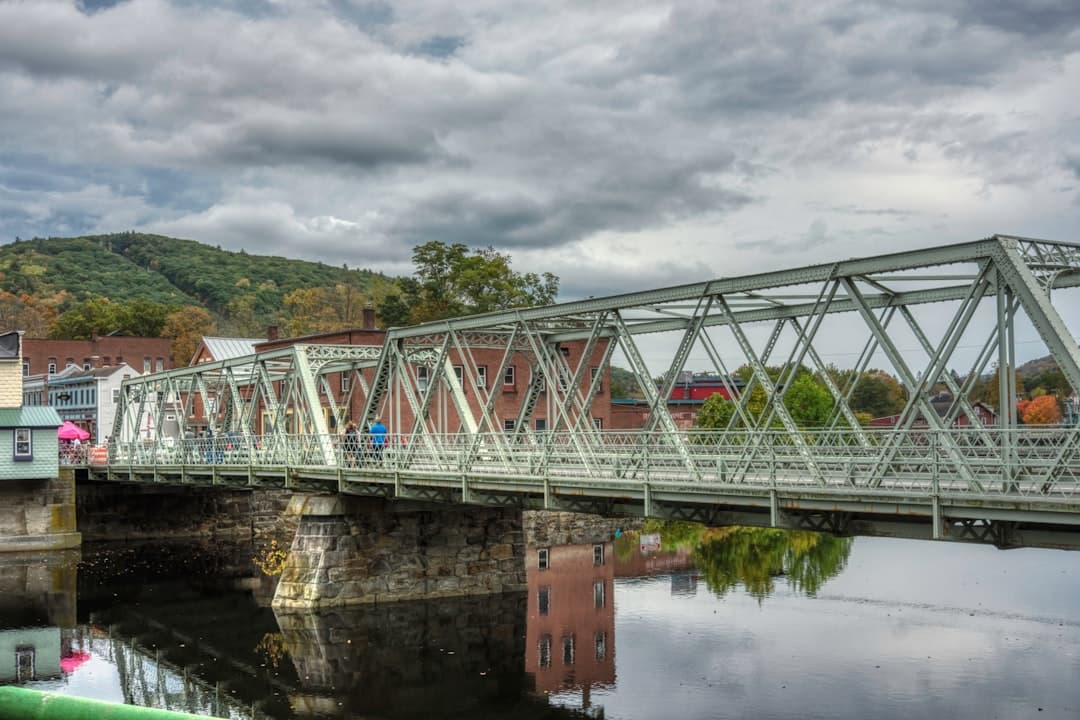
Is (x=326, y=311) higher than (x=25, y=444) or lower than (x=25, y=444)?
higher

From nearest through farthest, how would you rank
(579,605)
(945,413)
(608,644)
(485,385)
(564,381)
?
(608,644) < (564,381) < (945,413) < (579,605) < (485,385)

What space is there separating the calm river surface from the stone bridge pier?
2.20ft

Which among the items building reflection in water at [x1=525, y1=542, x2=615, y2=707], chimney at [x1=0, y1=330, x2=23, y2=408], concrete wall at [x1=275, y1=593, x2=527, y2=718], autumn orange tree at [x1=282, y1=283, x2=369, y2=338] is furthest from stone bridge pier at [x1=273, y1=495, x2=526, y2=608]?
autumn orange tree at [x1=282, y1=283, x2=369, y2=338]

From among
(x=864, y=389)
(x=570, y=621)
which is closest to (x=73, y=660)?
(x=570, y=621)

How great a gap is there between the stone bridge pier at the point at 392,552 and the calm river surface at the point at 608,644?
2.20 ft

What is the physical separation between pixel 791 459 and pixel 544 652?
417 inches

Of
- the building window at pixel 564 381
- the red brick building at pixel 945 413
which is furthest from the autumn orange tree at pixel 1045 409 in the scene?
the building window at pixel 564 381

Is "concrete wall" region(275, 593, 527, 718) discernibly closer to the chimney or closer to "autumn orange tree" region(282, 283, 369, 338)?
the chimney

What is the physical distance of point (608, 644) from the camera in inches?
1061

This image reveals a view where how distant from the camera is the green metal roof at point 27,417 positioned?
4619 centimetres

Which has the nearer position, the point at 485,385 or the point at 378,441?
the point at 378,441

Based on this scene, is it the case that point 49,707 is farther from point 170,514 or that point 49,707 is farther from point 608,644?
point 170,514

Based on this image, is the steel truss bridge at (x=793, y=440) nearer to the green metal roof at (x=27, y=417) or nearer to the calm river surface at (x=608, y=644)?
the calm river surface at (x=608, y=644)

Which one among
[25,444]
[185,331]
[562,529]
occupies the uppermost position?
[185,331]
